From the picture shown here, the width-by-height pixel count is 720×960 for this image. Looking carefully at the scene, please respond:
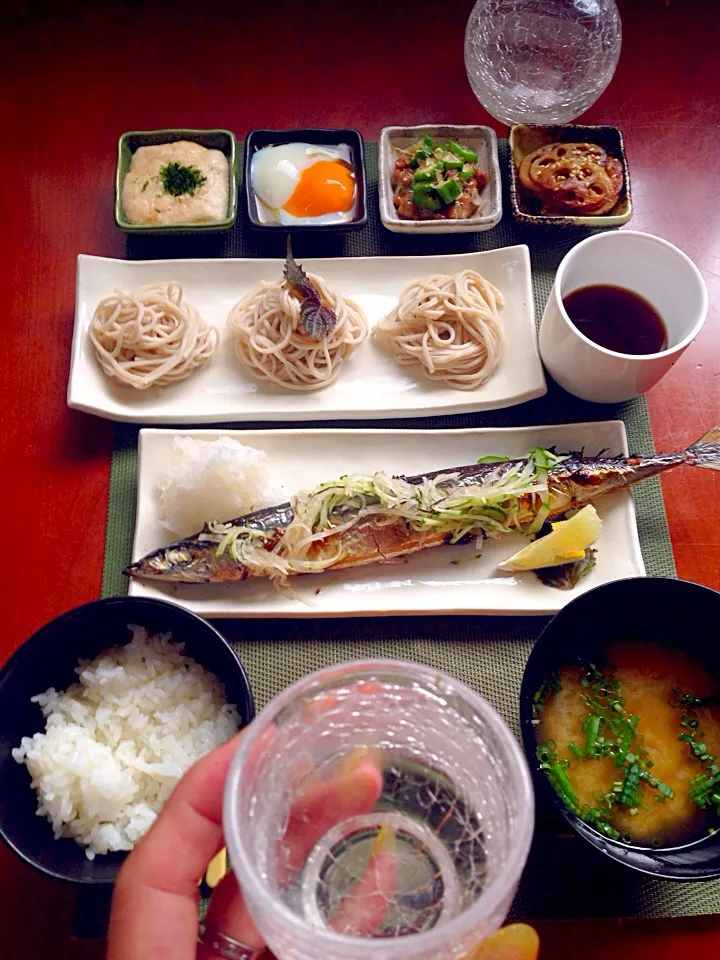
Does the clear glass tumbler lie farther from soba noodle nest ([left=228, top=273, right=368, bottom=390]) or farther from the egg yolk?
the egg yolk

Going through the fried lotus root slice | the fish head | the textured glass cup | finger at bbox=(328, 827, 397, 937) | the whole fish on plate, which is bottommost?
finger at bbox=(328, 827, 397, 937)

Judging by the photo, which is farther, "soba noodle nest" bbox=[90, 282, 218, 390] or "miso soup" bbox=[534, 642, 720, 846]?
"soba noodle nest" bbox=[90, 282, 218, 390]

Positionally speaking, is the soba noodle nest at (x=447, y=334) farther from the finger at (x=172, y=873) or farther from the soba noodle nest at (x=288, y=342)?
the finger at (x=172, y=873)

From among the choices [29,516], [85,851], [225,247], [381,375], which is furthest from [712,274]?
[85,851]

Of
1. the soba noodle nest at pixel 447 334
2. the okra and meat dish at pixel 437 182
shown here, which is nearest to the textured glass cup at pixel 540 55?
the okra and meat dish at pixel 437 182

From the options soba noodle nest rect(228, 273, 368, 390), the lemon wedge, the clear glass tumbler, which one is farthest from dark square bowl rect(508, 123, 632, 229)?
the clear glass tumbler

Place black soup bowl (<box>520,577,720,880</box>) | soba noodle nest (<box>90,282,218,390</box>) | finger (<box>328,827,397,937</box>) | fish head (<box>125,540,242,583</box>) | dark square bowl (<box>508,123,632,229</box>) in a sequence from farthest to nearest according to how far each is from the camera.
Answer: dark square bowl (<box>508,123,632,229</box>), soba noodle nest (<box>90,282,218,390</box>), fish head (<box>125,540,242,583</box>), black soup bowl (<box>520,577,720,880</box>), finger (<box>328,827,397,937</box>)

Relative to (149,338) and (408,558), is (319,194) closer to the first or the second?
(149,338)
